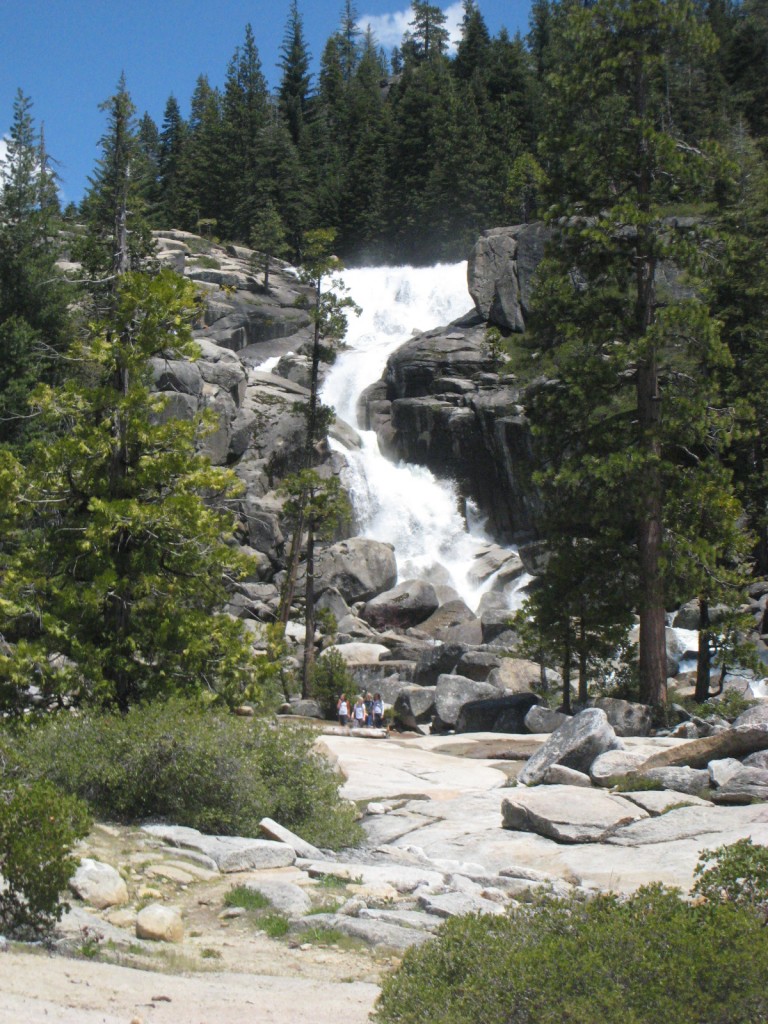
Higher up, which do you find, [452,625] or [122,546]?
[122,546]

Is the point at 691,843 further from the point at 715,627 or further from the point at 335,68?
the point at 335,68

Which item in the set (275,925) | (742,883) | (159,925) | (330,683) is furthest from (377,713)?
(742,883)

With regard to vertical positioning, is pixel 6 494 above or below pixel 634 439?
below

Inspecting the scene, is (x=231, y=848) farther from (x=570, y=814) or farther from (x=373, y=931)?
(x=570, y=814)

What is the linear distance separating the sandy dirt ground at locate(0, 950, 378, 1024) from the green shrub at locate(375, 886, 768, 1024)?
502mm

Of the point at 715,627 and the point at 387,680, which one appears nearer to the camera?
the point at 715,627

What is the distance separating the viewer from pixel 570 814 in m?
A: 11.2

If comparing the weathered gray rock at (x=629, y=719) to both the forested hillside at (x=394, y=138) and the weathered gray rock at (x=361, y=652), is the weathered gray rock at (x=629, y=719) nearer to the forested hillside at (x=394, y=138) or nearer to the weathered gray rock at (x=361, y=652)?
the weathered gray rock at (x=361, y=652)

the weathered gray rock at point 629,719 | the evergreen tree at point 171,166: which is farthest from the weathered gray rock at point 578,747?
the evergreen tree at point 171,166

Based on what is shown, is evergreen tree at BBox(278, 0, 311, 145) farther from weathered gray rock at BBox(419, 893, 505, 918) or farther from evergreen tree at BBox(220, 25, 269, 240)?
weathered gray rock at BBox(419, 893, 505, 918)

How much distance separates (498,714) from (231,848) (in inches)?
602

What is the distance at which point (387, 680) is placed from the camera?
31.2 meters

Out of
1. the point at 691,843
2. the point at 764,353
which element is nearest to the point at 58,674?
the point at 691,843

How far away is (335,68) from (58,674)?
114697 mm
